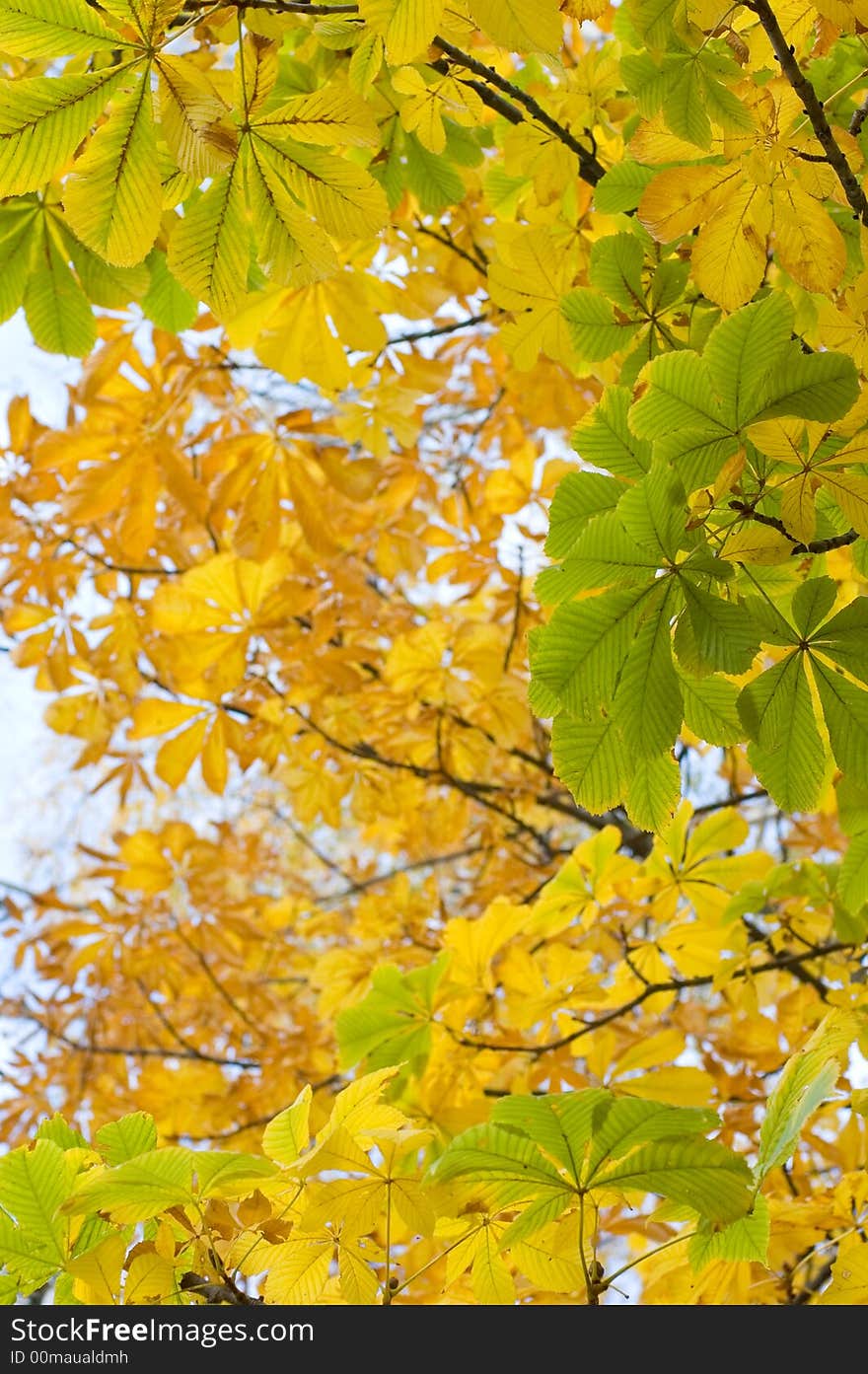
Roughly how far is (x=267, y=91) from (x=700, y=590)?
0.41 meters

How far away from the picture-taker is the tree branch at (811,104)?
1.80 feet

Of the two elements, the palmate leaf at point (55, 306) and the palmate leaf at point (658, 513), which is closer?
the palmate leaf at point (658, 513)

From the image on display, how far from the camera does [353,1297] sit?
0.65 meters

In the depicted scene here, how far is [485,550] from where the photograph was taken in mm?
1854

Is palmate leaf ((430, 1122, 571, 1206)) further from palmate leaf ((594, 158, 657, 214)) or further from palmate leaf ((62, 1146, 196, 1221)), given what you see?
palmate leaf ((594, 158, 657, 214))

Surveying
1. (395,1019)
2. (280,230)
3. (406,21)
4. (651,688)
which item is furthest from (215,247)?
(395,1019)

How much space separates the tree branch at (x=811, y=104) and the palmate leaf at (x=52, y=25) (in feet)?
1.18

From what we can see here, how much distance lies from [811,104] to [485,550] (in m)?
1.29

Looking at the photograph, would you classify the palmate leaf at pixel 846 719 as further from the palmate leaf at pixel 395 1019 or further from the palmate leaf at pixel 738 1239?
the palmate leaf at pixel 395 1019

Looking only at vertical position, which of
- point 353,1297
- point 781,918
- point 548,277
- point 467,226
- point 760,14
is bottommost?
point 353,1297

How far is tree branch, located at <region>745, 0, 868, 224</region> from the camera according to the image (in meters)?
0.55

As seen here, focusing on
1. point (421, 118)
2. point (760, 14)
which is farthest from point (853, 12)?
point (421, 118)

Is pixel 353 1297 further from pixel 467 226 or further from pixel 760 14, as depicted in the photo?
pixel 467 226

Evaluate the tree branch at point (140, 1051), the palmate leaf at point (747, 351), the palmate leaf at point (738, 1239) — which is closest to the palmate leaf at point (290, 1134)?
the palmate leaf at point (738, 1239)
